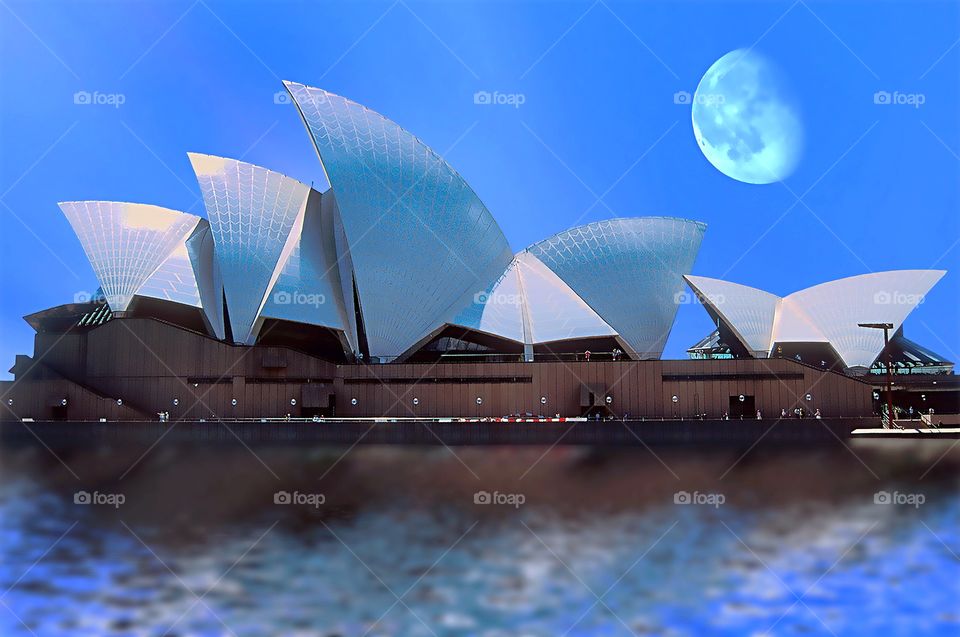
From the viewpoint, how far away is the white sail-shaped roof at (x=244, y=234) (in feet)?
117

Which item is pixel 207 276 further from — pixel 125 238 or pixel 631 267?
pixel 631 267

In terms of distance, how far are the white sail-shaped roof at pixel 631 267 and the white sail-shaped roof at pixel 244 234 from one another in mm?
14532

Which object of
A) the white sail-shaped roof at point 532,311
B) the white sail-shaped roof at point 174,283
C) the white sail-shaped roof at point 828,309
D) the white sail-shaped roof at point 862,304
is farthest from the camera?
the white sail-shaped roof at point 862,304

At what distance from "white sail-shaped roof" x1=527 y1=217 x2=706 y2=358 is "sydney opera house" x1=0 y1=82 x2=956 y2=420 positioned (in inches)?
3.6

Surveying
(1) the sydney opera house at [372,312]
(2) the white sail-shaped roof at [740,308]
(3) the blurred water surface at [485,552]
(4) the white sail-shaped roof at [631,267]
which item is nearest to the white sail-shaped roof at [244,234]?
(1) the sydney opera house at [372,312]

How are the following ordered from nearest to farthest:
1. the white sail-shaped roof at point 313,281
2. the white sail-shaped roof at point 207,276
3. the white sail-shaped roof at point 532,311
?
the white sail-shaped roof at point 313,281, the white sail-shaped roof at point 207,276, the white sail-shaped roof at point 532,311

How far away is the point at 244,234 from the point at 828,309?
34752 millimetres

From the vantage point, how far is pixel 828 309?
42.9 metres

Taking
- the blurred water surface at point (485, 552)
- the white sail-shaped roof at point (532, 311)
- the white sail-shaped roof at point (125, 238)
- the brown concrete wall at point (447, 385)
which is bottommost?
the blurred water surface at point (485, 552)

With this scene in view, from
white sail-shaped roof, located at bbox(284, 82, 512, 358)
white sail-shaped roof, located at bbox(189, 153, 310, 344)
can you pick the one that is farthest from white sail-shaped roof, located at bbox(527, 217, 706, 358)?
white sail-shaped roof, located at bbox(189, 153, 310, 344)

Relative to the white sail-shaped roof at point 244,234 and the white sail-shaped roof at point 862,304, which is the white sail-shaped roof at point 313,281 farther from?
the white sail-shaped roof at point 862,304

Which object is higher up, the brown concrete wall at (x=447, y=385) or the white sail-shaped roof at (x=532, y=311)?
the white sail-shaped roof at (x=532, y=311)

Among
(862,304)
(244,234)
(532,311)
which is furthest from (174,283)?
(862,304)

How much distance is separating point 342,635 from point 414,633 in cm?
90
